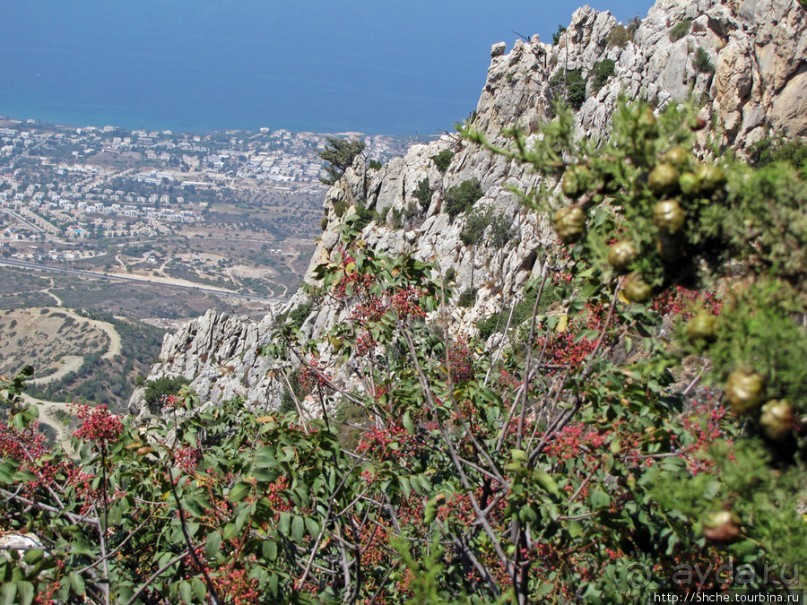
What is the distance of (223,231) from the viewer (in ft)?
392

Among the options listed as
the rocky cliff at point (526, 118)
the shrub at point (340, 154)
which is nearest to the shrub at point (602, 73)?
the rocky cliff at point (526, 118)

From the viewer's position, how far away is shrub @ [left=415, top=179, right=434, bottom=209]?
93.5 ft

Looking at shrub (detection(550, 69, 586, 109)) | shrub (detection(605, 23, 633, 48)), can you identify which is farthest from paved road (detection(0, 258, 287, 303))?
shrub (detection(605, 23, 633, 48))

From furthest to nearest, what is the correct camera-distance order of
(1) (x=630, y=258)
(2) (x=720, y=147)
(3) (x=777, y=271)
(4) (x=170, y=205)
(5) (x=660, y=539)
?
1. (4) (x=170, y=205)
2. (5) (x=660, y=539)
3. (2) (x=720, y=147)
4. (1) (x=630, y=258)
5. (3) (x=777, y=271)

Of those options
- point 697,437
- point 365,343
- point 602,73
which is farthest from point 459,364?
point 602,73

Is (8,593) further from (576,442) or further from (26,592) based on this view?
(576,442)

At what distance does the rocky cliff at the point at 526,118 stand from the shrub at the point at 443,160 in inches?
10.2

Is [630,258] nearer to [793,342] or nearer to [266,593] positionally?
[793,342]

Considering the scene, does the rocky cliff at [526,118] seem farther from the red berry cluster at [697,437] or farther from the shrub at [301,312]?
the red berry cluster at [697,437]

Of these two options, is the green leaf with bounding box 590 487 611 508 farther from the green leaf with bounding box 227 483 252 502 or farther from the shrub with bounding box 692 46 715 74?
the shrub with bounding box 692 46 715 74

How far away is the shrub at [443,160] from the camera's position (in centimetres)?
2962

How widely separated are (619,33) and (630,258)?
28.5 meters

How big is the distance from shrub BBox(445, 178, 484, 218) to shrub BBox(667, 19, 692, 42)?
849 centimetres

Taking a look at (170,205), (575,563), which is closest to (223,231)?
(170,205)
